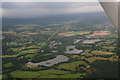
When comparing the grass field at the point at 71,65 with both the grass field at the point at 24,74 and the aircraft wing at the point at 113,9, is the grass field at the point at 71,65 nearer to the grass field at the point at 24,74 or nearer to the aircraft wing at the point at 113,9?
the grass field at the point at 24,74

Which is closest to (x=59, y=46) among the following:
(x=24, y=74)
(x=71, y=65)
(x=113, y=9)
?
(x=71, y=65)

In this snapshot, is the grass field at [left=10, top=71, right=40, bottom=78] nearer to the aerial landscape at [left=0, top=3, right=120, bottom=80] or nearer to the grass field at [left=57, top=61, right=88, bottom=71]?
the aerial landscape at [left=0, top=3, right=120, bottom=80]

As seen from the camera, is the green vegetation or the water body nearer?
the green vegetation

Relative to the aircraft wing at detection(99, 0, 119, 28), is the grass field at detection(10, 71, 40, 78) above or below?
below

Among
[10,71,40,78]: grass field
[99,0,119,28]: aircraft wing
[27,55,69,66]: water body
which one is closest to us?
[99,0,119,28]: aircraft wing

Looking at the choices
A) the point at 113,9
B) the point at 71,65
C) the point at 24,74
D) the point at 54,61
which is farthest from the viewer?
the point at 54,61

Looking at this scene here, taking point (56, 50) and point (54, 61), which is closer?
point (54, 61)

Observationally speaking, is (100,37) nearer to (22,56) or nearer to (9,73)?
(22,56)

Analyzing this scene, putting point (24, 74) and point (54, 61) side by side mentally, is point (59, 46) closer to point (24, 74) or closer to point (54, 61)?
point (54, 61)

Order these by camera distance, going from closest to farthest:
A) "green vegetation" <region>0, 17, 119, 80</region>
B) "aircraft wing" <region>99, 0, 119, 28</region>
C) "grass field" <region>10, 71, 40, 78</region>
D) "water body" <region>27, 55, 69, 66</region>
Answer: "aircraft wing" <region>99, 0, 119, 28</region>
"grass field" <region>10, 71, 40, 78</region>
"green vegetation" <region>0, 17, 119, 80</region>
"water body" <region>27, 55, 69, 66</region>

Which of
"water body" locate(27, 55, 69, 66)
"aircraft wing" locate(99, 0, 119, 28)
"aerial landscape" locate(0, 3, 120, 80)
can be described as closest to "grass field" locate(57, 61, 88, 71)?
"aerial landscape" locate(0, 3, 120, 80)
